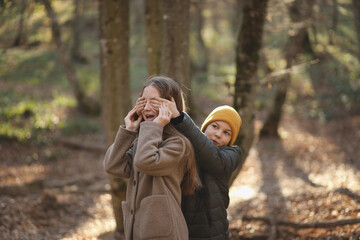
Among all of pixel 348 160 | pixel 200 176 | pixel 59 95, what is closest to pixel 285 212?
pixel 200 176

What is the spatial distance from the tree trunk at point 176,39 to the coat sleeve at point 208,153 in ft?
6.27

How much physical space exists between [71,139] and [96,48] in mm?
14458

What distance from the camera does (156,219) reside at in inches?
90.5

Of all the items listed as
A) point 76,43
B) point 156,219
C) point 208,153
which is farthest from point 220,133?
point 76,43

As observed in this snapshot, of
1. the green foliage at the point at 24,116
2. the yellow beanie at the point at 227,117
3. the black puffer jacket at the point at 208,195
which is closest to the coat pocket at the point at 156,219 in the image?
the black puffer jacket at the point at 208,195

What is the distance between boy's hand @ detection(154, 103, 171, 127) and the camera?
235cm

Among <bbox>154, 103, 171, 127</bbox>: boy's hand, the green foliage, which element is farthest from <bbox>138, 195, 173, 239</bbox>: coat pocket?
the green foliage

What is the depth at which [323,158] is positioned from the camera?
10.0 m

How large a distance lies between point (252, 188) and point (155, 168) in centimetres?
656

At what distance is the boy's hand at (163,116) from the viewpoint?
7.70 feet

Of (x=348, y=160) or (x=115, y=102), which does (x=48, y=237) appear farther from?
(x=348, y=160)

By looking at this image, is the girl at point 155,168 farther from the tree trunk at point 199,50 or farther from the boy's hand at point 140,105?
the tree trunk at point 199,50

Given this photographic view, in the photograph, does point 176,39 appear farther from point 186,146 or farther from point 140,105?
point 186,146

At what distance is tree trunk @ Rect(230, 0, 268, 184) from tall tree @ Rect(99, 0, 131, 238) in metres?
1.61
